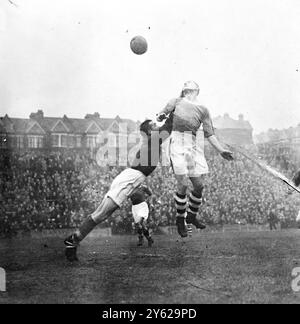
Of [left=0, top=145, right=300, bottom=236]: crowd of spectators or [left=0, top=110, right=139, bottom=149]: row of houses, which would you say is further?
[left=0, top=145, right=300, bottom=236]: crowd of spectators

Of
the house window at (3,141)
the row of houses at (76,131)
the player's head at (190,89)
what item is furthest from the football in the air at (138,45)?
the house window at (3,141)

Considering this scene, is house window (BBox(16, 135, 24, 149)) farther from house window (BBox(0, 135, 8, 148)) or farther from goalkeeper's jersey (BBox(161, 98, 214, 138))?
goalkeeper's jersey (BBox(161, 98, 214, 138))

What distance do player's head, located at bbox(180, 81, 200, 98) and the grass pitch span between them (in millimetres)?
1868

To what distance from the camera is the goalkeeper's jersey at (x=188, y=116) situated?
217 inches

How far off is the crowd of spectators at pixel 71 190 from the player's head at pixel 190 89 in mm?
2440

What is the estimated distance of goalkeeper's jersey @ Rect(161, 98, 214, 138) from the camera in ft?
18.1

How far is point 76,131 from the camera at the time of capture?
28.5ft

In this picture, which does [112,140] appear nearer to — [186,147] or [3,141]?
[3,141]

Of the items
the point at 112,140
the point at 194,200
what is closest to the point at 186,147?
the point at 194,200

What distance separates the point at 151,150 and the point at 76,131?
351cm

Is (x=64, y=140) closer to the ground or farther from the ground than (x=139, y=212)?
farther from the ground

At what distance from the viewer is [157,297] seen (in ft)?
13.1

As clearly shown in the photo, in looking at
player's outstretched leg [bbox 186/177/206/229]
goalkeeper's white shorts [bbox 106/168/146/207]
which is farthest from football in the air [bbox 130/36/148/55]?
player's outstretched leg [bbox 186/177/206/229]
